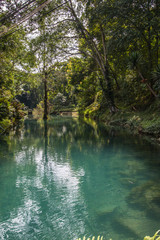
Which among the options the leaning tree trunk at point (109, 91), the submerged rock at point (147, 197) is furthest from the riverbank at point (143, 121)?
the submerged rock at point (147, 197)

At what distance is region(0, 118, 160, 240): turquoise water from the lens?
3.20 metres

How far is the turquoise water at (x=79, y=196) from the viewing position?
10.5 ft

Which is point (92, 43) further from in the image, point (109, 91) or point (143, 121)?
point (143, 121)

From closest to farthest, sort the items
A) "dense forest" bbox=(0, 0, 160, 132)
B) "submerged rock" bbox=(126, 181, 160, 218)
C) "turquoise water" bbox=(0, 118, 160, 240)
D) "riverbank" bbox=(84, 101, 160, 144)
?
"turquoise water" bbox=(0, 118, 160, 240)
"submerged rock" bbox=(126, 181, 160, 218)
"riverbank" bbox=(84, 101, 160, 144)
"dense forest" bbox=(0, 0, 160, 132)

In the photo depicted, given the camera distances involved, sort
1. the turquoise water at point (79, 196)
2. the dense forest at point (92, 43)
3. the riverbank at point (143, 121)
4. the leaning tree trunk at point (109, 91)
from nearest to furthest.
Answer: the turquoise water at point (79, 196), the riverbank at point (143, 121), the dense forest at point (92, 43), the leaning tree trunk at point (109, 91)

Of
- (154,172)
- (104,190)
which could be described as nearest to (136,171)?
(154,172)

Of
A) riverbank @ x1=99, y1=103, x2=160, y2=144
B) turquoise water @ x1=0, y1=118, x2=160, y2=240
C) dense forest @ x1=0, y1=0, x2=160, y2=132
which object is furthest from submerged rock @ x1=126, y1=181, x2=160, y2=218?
dense forest @ x1=0, y1=0, x2=160, y2=132

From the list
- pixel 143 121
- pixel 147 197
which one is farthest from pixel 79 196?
pixel 143 121

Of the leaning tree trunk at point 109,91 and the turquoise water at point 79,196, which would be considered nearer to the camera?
the turquoise water at point 79,196

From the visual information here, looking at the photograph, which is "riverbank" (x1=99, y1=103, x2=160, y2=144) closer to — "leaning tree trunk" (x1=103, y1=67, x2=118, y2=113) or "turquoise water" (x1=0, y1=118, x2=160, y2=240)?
"leaning tree trunk" (x1=103, y1=67, x2=118, y2=113)

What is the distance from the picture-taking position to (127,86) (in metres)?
20.4

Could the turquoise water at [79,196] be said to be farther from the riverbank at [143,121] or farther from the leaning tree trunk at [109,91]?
the leaning tree trunk at [109,91]

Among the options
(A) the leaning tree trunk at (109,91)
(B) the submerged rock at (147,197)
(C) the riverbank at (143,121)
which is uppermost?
(A) the leaning tree trunk at (109,91)

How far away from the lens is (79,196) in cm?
441
